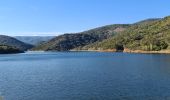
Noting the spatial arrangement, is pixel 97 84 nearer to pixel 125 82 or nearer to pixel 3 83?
pixel 125 82

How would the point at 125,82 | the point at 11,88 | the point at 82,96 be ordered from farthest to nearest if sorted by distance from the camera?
1. the point at 125,82
2. the point at 11,88
3. the point at 82,96

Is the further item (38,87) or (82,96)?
(38,87)

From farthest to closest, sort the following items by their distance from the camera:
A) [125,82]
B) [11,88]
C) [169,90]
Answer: [125,82] < [11,88] < [169,90]

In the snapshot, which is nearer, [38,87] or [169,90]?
[169,90]

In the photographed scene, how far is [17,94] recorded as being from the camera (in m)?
77.6

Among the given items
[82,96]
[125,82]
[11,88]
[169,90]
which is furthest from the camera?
[125,82]

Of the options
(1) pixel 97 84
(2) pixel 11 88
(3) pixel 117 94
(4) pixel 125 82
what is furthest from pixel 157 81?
(2) pixel 11 88

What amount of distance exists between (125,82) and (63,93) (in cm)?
2220

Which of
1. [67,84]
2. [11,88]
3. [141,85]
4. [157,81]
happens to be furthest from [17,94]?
[157,81]

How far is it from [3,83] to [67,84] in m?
18.0

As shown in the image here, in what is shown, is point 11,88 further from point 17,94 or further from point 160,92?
point 160,92

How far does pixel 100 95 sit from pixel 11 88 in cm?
2390

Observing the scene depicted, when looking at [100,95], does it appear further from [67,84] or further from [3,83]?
[3,83]

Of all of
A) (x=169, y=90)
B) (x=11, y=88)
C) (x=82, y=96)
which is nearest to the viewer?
(x=82, y=96)
